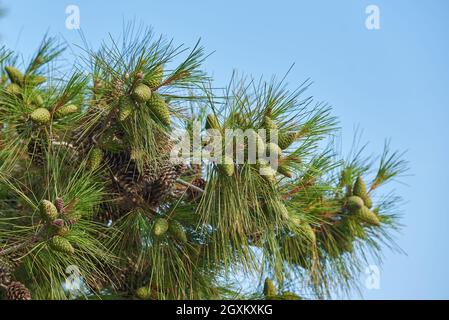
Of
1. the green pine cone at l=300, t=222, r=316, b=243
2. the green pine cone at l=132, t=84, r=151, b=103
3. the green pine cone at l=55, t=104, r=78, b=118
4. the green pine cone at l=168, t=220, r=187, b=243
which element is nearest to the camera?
the green pine cone at l=132, t=84, r=151, b=103

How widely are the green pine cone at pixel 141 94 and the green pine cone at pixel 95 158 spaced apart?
203 mm

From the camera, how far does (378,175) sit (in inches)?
109

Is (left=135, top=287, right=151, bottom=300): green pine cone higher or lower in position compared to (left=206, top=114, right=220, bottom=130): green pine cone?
lower

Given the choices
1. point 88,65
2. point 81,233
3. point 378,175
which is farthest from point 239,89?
point 378,175

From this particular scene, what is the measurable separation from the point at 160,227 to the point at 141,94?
38cm

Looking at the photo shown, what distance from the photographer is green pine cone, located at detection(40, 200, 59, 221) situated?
1990mm

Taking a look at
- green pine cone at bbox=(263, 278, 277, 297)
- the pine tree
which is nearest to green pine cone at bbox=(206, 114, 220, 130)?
the pine tree

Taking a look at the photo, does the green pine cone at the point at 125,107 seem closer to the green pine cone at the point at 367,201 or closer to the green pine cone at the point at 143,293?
the green pine cone at the point at 143,293

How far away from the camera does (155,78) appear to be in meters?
2.14

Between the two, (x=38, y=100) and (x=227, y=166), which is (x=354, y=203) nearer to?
(x=227, y=166)

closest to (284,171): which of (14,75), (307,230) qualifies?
(307,230)

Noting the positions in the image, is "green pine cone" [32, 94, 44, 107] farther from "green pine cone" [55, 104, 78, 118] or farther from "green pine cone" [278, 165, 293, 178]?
"green pine cone" [278, 165, 293, 178]

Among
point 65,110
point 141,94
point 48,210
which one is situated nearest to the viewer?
point 48,210

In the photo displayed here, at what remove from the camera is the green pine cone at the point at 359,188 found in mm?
2658
